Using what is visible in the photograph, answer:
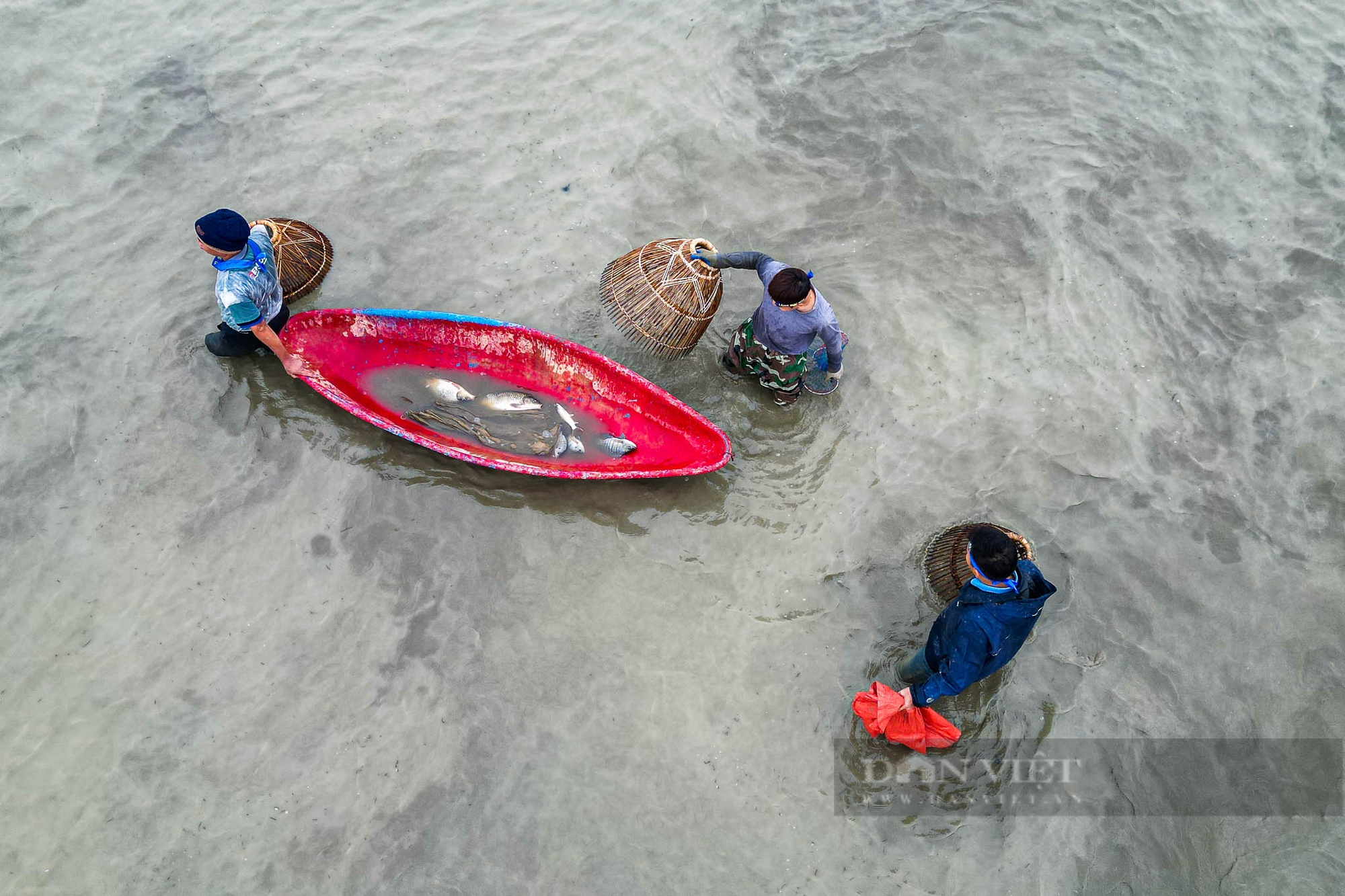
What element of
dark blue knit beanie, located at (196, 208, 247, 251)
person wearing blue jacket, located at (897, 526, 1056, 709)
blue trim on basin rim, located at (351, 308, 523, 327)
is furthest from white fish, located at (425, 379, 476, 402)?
person wearing blue jacket, located at (897, 526, 1056, 709)

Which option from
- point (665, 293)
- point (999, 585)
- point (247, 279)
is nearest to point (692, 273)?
point (665, 293)

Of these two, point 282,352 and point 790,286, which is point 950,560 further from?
point 282,352

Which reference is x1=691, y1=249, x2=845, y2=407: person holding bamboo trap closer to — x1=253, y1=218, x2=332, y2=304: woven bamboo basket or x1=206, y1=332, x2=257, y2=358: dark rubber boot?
x1=253, y1=218, x2=332, y2=304: woven bamboo basket

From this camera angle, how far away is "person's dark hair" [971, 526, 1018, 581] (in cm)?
373

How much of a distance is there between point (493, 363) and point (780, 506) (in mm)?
2351

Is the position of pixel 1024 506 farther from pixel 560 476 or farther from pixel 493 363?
pixel 493 363

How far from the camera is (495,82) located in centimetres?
739

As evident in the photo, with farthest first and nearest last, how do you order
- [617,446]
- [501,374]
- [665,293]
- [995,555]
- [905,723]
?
[501,374] → [617,446] → [665,293] → [905,723] → [995,555]

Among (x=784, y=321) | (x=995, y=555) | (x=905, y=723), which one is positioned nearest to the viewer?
(x=995, y=555)

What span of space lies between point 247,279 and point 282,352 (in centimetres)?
49

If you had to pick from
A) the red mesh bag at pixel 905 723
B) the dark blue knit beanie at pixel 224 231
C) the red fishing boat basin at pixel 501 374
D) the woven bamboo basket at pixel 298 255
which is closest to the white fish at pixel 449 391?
the red fishing boat basin at pixel 501 374

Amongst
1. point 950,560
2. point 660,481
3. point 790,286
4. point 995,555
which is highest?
point 790,286

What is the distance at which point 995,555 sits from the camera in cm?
373

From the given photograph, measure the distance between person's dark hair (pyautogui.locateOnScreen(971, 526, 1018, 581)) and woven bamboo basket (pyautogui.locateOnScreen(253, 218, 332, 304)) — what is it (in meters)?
4.90
